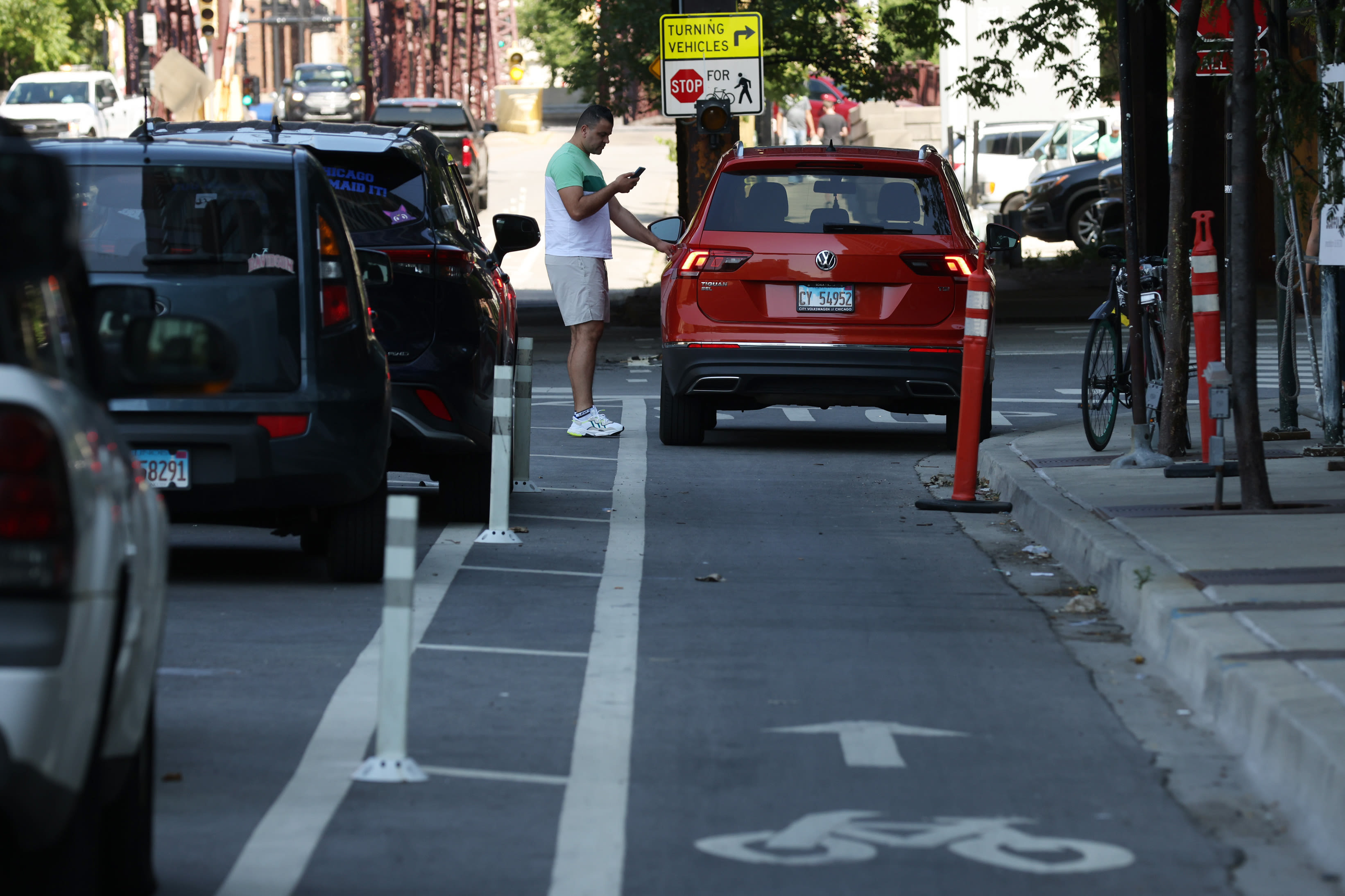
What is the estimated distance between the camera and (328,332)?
822 cm

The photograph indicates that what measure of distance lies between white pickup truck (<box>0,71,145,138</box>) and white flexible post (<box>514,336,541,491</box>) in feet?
146

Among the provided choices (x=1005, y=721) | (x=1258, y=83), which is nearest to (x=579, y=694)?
(x=1005, y=721)

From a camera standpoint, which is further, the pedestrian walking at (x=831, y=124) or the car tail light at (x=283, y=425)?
the pedestrian walking at (x=831, y=124)

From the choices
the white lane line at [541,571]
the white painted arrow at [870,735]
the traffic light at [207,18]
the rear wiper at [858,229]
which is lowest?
the white painted arrow at [870,735]

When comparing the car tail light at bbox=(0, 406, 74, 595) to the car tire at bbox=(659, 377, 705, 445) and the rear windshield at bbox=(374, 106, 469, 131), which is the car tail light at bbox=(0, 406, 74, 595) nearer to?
the car tire at bbox=(659, 377, 705, 445)

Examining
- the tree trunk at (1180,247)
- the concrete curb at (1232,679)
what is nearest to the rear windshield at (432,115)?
the tree trunk at (1180,247)

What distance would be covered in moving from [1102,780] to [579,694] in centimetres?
165

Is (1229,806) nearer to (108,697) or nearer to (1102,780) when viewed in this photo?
(1102,780)

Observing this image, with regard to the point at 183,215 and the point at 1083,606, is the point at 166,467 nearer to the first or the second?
the point at 183,215

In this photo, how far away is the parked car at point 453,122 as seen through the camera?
144 ft

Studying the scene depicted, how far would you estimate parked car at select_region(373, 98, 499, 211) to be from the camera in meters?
44.0

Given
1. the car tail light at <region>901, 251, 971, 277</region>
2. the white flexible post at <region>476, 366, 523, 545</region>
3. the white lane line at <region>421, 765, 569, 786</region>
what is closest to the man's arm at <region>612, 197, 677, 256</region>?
the car tail light at <region>901, 251, 971, 277</region>

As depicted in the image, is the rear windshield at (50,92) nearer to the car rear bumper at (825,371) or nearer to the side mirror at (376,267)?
the car rear bumper at (825,371)

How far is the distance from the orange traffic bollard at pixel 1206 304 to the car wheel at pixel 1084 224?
22.6 m
